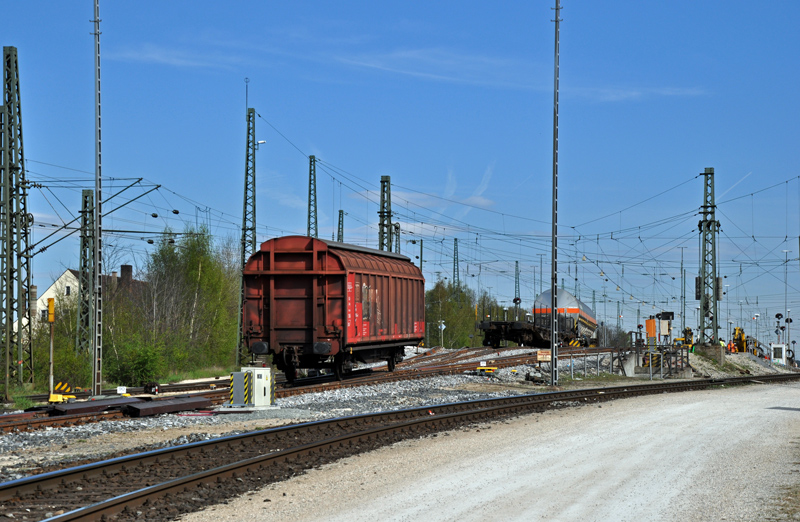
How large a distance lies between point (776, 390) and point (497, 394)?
1126 centimetres

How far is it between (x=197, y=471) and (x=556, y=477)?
487 centimetres

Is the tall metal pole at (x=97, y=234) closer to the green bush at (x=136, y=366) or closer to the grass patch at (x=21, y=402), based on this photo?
the grass patch at (x=21, y=402)

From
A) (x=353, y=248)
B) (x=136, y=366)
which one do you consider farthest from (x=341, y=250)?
(x=136, y=366)

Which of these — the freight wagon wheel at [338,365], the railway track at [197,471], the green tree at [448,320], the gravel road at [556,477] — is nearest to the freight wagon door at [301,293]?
the freight wagon wheel at [338,365]

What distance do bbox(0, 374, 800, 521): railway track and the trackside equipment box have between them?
373 centimetres

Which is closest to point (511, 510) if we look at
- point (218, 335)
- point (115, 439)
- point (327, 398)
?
point (115, 439)

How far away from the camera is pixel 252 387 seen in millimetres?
19562

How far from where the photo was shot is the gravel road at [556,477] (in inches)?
362

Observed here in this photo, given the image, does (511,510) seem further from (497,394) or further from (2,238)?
(2,238)

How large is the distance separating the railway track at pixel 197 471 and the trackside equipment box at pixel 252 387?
373cm

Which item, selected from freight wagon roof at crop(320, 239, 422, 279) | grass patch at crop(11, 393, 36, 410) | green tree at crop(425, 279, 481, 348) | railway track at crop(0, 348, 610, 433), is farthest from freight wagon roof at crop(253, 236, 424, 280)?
green tree at crop(425, 279, 481, 348)

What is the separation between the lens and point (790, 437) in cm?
1594

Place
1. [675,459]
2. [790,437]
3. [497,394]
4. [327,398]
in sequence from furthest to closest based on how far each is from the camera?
1. [497,394]
2. [327,398]
3. [790,437]
4. [675,459]

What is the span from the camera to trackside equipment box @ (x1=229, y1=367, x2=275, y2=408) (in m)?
19.5
